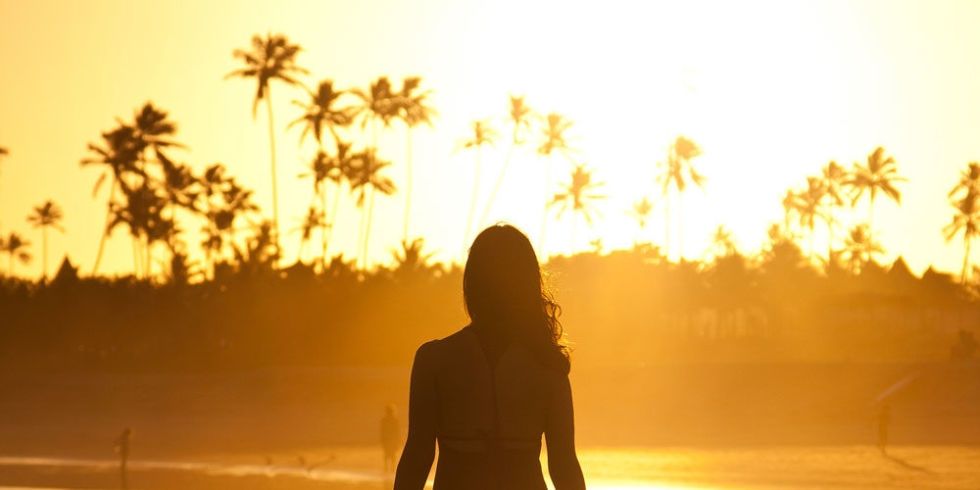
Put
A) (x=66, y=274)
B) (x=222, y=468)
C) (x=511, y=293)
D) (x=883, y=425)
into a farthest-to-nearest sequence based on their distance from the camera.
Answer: (x=66, y=274) → (x=883, y=425) → (x=222, y=468) → (x=511, y=293)

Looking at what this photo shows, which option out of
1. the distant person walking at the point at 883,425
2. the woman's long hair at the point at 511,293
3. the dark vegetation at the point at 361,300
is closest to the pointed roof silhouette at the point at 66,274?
the dark vegetation at the point at 361,300

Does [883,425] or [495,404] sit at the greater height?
[495,404]

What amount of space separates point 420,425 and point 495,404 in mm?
218

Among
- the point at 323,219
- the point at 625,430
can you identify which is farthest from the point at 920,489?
the point at 323,219

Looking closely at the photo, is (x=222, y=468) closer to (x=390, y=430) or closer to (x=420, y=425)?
(x=390, y=430)

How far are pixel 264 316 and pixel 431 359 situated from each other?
239 ft

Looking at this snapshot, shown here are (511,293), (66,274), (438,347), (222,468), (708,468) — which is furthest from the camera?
(66,274)

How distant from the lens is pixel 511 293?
4.63 metres

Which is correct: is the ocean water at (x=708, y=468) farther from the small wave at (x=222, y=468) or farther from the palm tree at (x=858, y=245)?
the palm tree at (x=858, y=245)

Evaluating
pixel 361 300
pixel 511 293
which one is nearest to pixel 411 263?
pixel 361 300

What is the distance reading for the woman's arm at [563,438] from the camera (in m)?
4.51

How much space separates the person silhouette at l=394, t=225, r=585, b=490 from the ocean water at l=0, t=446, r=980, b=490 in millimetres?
28320

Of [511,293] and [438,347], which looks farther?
[511,293]

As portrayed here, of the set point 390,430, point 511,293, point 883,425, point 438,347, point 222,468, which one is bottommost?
point 222,468
